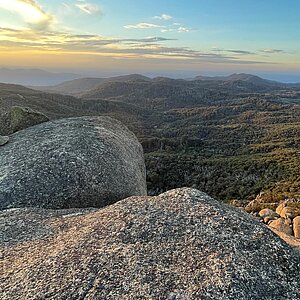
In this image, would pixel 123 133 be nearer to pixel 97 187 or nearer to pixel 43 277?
pixel 97 187

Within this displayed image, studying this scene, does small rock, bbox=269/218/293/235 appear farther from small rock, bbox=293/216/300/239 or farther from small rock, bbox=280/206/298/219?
small rock, bbox=280/206/298/219

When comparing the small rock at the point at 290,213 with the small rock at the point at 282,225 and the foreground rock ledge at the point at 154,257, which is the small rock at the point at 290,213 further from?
the foreground rock ledge at the point at 154,257

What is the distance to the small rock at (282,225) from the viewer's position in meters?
18.6

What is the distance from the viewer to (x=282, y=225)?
19375 millimetres

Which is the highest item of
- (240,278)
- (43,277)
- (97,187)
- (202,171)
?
(240,278)

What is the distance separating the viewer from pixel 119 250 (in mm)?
8969

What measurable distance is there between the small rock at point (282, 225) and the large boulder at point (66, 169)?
24.8ft

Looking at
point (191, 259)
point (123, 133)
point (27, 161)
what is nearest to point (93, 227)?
point (191, 259)

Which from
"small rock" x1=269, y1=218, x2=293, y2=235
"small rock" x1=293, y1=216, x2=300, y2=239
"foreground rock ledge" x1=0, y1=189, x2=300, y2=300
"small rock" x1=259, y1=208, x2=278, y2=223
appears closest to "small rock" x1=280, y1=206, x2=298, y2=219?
"small rock" x1=259, y1=208, x2=278, y2=223

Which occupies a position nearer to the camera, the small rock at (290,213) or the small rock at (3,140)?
the small rock at (3,140)

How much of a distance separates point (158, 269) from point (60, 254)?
2616 millimetres

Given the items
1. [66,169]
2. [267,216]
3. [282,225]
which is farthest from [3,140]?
[267,216]

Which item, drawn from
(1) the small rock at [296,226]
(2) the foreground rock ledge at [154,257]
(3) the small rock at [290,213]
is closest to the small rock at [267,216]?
(3) the small rock at [290,213]

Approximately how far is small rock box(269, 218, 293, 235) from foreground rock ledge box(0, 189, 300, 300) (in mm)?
9658
